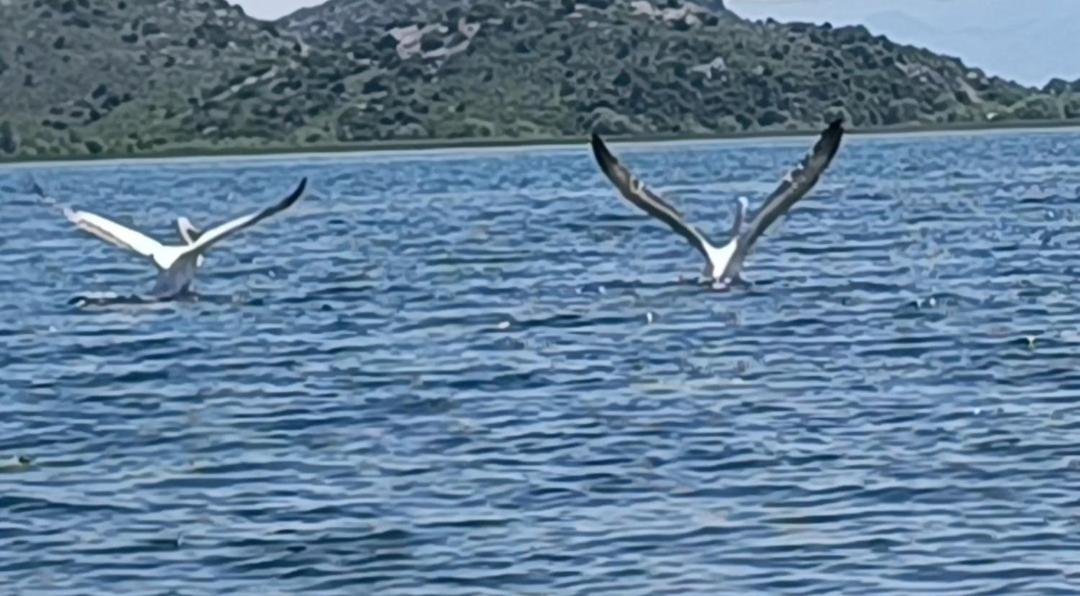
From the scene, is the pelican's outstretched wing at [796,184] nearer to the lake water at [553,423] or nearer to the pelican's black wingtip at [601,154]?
the lake water at [553,423]

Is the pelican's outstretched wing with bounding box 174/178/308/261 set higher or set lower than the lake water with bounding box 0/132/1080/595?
higher

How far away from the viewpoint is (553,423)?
3111cm

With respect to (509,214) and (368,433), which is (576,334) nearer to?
(368,433)

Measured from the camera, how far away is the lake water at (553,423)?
917 inches

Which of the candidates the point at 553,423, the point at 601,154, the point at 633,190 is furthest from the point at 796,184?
the point at 553,423

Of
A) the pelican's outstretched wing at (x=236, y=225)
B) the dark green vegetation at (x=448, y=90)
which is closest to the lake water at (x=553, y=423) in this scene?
the pelican's outstretched wing at (x=236, y=225)

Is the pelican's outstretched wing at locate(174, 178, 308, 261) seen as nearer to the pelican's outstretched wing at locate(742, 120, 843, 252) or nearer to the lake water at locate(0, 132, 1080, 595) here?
the lake water at locate(0, 132, 1080, 595)

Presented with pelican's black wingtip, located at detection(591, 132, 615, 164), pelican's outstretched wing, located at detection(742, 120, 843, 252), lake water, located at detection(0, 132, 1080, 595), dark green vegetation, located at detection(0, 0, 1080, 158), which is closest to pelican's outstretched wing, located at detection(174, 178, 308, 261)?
lake water, located at detection(0, 132, 1080, 595)

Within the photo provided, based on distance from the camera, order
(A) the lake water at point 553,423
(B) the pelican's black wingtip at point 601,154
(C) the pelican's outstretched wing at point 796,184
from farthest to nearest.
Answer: (C) the pelican's outstretched wing at point 796,184 < (B) the pelican's black wingtip at point 601,154 < (A) the lake water at point 553,423

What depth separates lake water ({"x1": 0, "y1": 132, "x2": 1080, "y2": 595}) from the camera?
23.3 m

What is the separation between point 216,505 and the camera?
2633 centimetres

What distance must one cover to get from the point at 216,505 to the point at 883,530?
5.67 m

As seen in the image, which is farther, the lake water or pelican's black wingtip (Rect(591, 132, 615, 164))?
pelican's black wingtip (Rect(591, 132, 615, 164))

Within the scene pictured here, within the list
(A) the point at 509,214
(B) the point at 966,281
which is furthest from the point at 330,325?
(A) the point at 509,214
